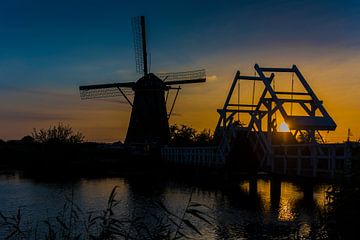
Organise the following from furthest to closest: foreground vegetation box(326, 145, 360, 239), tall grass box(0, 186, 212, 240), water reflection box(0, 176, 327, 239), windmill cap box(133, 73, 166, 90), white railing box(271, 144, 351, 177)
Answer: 1. windmill cap box(133, 73, 166, 90)
2. white railing box(271, 144, 351, 177)
3. water reflection box(0, 176, 327, 239)
4. foreground vegetation box(326, 145, 360, 239)
5. tall grass box(0, 186, 212, 240)

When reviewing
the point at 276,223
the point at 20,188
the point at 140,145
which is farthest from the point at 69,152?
the point at 276,223

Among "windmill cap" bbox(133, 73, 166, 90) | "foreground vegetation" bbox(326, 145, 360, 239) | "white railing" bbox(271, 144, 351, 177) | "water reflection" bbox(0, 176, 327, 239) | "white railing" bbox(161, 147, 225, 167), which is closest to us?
"foreground vegetation" bbox(326, 145, 360, 239)

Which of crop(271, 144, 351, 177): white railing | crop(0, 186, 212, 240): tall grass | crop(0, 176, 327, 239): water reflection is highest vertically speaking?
crop(271, 144, 351, 177): white railing

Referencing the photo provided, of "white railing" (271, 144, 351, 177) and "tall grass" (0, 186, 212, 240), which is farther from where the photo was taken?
"white railing" (271, 144, 351, 177)

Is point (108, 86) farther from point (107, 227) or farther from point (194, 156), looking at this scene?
point (107, 227)

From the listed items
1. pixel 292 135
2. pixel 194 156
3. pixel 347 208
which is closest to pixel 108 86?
pixel 194 156

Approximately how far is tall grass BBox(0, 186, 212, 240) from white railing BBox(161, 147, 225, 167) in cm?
1844

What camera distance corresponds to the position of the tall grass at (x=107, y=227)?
876 cm

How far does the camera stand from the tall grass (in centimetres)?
876

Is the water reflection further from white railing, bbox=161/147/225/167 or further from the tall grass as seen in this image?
white railing, bbox=161/147/225/167

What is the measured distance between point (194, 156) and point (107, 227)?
36.5m

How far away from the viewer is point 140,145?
61406mm

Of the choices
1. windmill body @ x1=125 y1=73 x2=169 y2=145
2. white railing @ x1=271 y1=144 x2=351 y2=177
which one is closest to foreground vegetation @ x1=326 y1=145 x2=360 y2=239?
white railing @ x1=271 y1=144 x2=351 y2=177

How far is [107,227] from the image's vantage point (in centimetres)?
895
